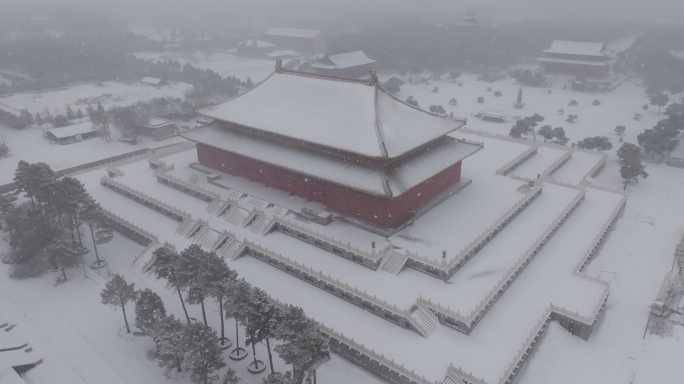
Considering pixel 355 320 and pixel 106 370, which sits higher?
pixel 355 320

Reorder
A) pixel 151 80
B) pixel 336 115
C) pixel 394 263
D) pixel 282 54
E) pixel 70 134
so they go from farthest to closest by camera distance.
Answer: pixel 282 54, pixel 151 80, pixel 70 134, pixel 336 115, pixel 394 263

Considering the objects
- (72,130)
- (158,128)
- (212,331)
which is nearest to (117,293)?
(212,331)

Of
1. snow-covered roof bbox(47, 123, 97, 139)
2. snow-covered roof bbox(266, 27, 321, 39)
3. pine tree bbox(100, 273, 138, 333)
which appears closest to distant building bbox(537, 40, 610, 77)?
snow-covered roof bbox(266, 27, 321, 39)

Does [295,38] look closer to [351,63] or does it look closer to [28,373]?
[351,63]

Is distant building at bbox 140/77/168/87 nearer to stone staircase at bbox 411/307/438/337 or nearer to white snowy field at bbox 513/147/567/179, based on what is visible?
white snowy field at bbox 513/147/567/179

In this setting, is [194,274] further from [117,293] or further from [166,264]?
[117,293]

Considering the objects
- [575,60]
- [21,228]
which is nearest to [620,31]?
[575,60]
